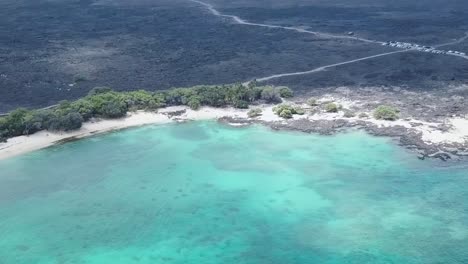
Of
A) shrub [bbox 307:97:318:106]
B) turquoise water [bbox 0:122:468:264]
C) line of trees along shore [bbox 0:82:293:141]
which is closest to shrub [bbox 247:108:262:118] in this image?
line of trees along shore [bbox 0:82:293:141]

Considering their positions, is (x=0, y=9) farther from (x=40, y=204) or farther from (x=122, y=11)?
(x=40, y=204)

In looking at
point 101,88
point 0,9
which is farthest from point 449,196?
point 0,9

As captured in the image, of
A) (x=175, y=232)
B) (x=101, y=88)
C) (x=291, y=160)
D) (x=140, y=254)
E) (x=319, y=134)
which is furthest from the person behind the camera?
(x=101, y=88)

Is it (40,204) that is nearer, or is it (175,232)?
(175,232)

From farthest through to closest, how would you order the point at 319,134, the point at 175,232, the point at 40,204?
the point at 319,134 → the point at 40,204 → the point at 175,232

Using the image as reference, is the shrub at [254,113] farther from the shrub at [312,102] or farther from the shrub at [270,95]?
the shrub at [312,102]

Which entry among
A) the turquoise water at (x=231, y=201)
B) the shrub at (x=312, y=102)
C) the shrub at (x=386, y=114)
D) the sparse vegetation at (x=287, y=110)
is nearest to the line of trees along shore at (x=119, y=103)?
the sparse vegetation at (x=287, y=110)
